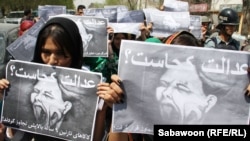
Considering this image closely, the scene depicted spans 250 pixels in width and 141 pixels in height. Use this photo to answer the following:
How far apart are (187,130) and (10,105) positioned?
40.1 inches

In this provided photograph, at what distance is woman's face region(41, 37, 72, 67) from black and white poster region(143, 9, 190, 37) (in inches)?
170

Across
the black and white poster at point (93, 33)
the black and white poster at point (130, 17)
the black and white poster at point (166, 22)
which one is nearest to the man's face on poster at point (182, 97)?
the black and white poster at point (93, 33)

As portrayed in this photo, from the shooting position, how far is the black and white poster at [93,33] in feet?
16.9

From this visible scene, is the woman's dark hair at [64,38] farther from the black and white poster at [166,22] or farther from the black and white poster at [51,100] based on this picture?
the black and white poster at [166,22]

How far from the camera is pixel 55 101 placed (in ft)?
8.32

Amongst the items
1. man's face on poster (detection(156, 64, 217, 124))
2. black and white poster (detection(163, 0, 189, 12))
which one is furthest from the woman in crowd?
black and white poster (detection(163, 0, 189, 12))

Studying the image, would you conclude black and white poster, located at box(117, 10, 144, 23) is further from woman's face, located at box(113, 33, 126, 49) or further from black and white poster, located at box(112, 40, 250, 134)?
black and white poster, located at box(112, 40, 250, 134)

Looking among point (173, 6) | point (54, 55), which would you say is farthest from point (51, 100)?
point (173, 6)

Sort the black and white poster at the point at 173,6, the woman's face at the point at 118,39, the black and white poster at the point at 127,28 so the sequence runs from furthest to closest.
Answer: the black and white poster at the point at 173,6
the black and white poster at the point at 127,28
the woman's face at the point at 118,39

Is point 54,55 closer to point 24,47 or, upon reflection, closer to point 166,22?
point 24,47

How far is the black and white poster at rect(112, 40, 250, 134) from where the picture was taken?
231cm

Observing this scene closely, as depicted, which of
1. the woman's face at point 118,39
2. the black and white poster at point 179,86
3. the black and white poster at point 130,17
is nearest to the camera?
the black and white poster at point 179,86

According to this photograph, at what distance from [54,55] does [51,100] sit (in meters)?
0.25

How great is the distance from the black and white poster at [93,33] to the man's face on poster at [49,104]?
8.44ft
